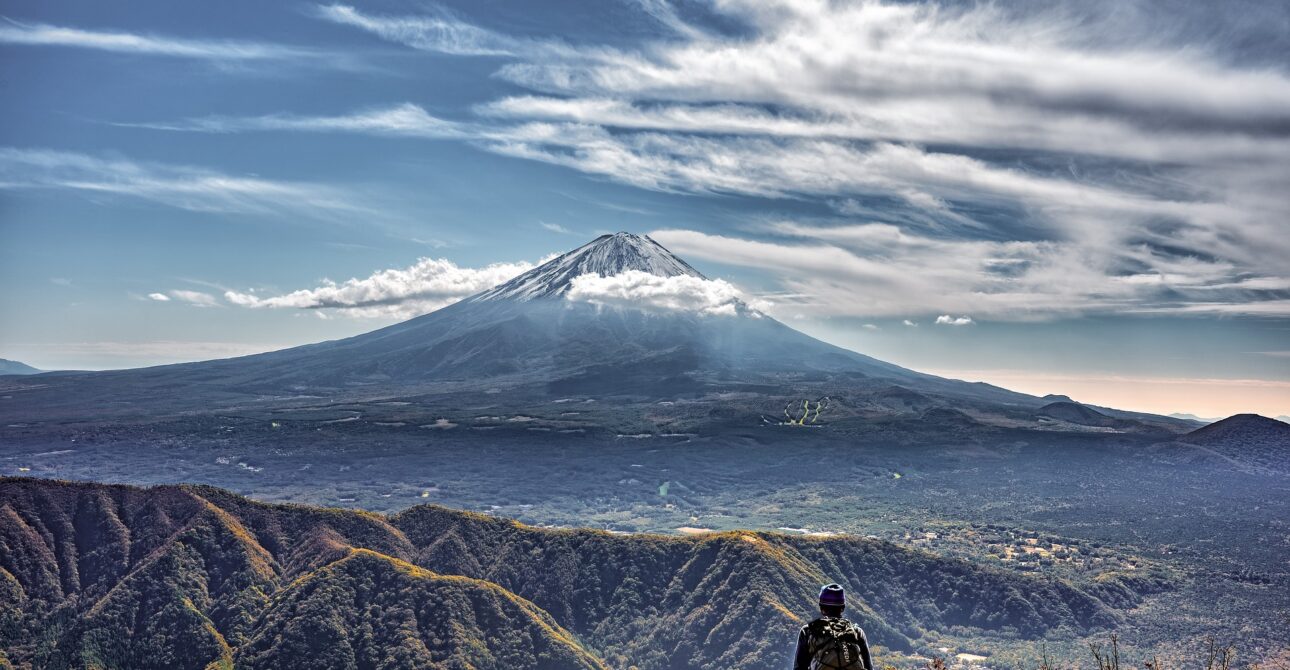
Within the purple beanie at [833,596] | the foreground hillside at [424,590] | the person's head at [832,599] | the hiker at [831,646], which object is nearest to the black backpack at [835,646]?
the hiker at [831,646]

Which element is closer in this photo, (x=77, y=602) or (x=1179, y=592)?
(x=77, y=602)

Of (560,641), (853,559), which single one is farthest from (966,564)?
(560,641)

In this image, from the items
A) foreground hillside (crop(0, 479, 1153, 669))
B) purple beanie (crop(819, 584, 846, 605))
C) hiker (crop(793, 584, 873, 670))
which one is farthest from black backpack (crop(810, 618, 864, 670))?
foreground hillside (crop(0, 479, 1153, 669))

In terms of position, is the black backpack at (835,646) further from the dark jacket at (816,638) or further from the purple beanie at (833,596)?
the purple beanie at (833,596)

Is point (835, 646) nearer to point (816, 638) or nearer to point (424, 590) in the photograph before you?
point (816, 638)

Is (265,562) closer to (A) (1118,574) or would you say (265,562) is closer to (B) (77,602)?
(B) (77,602)

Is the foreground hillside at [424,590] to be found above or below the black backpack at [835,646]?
below

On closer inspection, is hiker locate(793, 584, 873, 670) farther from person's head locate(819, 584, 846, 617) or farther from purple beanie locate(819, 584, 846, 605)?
purple beanie locate(819, 584, 846, 605)
